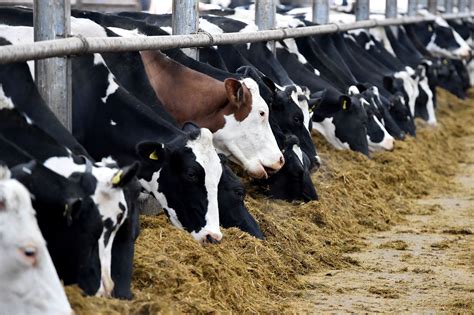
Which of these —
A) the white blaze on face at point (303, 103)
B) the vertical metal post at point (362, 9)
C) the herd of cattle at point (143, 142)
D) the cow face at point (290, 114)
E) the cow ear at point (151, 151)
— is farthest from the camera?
the vertical metal post at point (362, 9)

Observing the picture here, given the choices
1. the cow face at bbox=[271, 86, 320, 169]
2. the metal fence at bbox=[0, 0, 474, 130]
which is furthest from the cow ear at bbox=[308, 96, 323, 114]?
the metal fence at bbox=[0, 0, 474, 130]

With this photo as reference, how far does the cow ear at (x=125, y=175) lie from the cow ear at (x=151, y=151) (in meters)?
1.44

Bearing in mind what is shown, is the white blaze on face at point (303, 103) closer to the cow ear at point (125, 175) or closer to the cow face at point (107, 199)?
the cow face at point (107, 199)

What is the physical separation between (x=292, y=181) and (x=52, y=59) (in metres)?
3.13

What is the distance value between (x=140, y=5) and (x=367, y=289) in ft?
43.8

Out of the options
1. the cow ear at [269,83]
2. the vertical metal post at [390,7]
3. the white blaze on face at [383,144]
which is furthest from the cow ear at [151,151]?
the vertical metal post at [390,7]

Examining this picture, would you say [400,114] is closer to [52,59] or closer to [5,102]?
[52,59]

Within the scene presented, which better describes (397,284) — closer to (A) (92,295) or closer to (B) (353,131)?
(A) (92,295)

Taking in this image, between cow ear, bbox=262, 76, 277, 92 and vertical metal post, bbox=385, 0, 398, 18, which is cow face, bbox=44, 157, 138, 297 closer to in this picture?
cow ear, bbox=262, 76, 277, 92

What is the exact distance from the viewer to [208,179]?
7.08m

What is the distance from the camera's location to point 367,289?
739 cm

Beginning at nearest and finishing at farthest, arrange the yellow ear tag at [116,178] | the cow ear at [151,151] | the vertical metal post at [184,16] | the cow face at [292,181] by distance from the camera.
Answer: the yellow ear tag at [116,178] → the cow ear at [151,151] → the vertical metal post at [184,16] → the cow face at [292,181]

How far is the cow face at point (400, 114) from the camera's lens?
15.1 m

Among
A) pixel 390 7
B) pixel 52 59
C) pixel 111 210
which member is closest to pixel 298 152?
pixel 52 59
